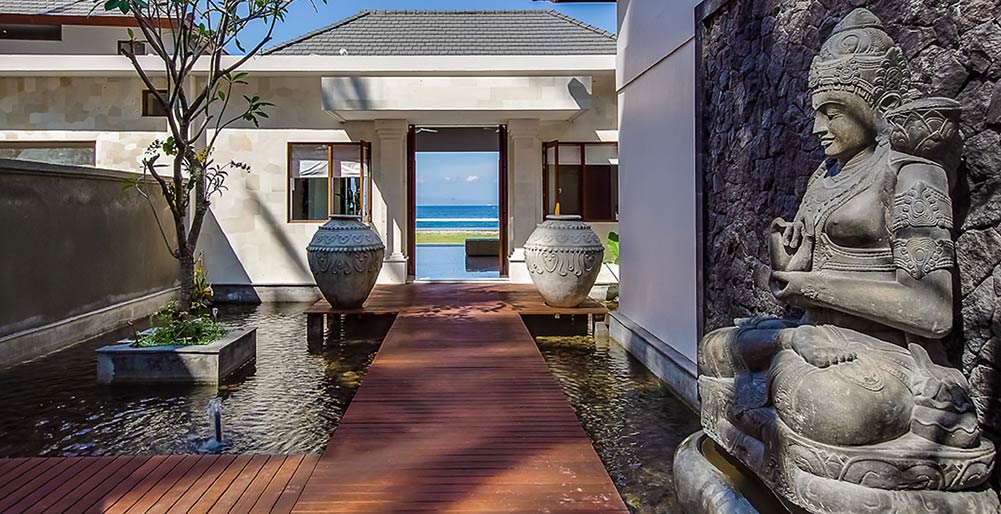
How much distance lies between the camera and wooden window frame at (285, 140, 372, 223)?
32.7 ft

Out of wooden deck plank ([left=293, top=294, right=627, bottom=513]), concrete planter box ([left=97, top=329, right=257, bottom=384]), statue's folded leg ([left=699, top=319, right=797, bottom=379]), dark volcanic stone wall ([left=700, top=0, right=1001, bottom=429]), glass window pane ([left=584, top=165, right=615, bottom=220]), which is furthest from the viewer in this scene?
glass window pane ([left=584, top=165, right=615, bottom=220])

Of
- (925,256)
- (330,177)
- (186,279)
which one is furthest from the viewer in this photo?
(330,177)

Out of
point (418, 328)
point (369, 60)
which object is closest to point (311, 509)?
point (418, 328)

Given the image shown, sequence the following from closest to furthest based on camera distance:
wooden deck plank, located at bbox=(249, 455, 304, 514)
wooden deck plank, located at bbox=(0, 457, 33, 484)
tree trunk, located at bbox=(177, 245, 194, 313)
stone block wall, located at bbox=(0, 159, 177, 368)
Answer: wooden deck plank, located at bbox=(249, 455, 304, 514) → wooden deck plank, located at bbox=(0, 457, 33, 484) → tree trunk, located at bbox=(177, 245, 194, 313) → stone block wall, located at bbox=(0, 159, 177, 368)

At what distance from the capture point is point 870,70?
212cm

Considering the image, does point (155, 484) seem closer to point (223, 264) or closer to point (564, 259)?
point (564, 259)

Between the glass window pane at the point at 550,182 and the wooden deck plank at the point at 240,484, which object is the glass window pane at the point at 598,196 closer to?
the glass window pane at the point at 550,182

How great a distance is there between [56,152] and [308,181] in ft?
12.5

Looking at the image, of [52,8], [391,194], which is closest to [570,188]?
[391,194]

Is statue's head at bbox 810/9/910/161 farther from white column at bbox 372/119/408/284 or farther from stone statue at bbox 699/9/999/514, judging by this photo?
white column at bbox 372/119/408/284

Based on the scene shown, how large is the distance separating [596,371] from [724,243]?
186 centimetres

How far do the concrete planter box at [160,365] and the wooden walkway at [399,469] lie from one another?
5.33 ft

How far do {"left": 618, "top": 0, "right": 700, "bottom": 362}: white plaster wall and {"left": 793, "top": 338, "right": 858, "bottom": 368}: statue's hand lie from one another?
8.45 ft

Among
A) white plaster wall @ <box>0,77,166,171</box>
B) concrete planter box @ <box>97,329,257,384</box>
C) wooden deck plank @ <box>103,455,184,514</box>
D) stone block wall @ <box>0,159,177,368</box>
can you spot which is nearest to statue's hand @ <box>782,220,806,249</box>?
wooden deck plank @ <box>103,455,184,514</box>
